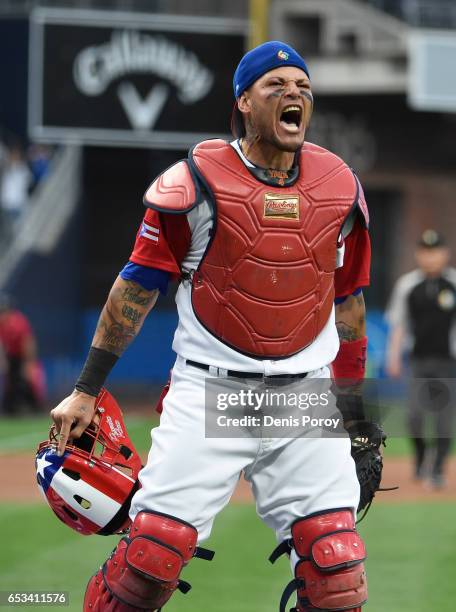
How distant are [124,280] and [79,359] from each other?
15.8 m

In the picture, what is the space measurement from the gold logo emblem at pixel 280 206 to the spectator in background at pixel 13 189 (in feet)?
56.5

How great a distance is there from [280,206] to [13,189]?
17.6 metres

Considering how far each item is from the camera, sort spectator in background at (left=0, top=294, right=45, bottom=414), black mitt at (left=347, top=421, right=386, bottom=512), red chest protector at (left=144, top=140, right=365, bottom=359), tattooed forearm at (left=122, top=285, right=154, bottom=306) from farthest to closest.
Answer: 1. spectator in background at (left=0, top=294, right=45, bottom=414)
2. black mitt at (left=347, top=421, right=386, bottom=512)
3. tattooed forearm at (left=122, top=285, right=154, bottom=306)
4. red chest protector at (left=144, top=140, right=365, bottom=359)

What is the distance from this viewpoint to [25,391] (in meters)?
19.1

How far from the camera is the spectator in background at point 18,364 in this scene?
61.7 ft

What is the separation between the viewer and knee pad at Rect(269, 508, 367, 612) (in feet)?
15.0

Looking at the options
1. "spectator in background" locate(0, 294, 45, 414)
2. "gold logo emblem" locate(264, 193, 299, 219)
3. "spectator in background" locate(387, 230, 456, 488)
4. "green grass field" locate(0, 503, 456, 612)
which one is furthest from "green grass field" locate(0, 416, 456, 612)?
"spectator in background" locate(0, 294, 45, 414)

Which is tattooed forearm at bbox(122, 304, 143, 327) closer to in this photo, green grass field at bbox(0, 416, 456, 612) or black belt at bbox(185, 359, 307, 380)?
black belt at bbox(185, 359, 307, 380)

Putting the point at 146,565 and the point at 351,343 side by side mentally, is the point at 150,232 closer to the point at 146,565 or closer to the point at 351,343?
the point at 351,343

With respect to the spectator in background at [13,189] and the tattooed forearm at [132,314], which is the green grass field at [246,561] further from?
the spectator in background at [13,189]

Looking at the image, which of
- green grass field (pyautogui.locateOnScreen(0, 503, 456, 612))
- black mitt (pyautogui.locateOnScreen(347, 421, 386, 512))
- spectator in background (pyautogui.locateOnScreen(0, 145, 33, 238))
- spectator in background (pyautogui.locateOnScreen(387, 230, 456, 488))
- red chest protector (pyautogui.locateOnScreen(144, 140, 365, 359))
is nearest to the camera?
red chest protector (pyautogui.locateOnScreen(144, 140, 365, 359))

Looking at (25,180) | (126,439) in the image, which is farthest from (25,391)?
(126,439)

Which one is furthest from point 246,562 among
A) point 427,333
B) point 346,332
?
point 427,333

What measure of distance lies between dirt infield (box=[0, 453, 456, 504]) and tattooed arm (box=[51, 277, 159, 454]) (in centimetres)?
605
